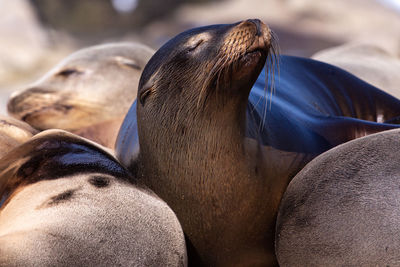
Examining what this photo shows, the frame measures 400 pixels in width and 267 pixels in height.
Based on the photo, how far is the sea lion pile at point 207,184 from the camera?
7.36ft

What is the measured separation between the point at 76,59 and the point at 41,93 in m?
0.47

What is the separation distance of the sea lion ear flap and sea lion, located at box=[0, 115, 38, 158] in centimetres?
79

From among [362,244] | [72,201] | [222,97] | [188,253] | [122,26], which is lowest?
[122,26]

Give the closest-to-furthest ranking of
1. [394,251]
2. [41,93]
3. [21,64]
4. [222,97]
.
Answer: [394,251] < [222,97] < [41,93] < [21,64]

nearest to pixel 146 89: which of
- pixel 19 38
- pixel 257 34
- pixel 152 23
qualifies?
pixel 257 34

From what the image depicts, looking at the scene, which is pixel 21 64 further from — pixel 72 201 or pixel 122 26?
pixel 72 201

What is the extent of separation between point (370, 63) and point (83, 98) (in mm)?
2253

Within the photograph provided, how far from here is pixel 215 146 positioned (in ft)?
8.43

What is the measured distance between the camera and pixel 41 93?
448 centimetres

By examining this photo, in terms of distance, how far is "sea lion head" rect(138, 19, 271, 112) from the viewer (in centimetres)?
244

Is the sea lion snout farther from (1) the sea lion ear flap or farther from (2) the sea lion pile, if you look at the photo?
(1) the sea lion ear flap

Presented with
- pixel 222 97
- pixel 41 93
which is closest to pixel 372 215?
pixel 222 97

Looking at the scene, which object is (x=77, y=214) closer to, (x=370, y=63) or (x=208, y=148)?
(x=208, y=148)

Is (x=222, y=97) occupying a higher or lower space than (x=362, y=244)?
higher
